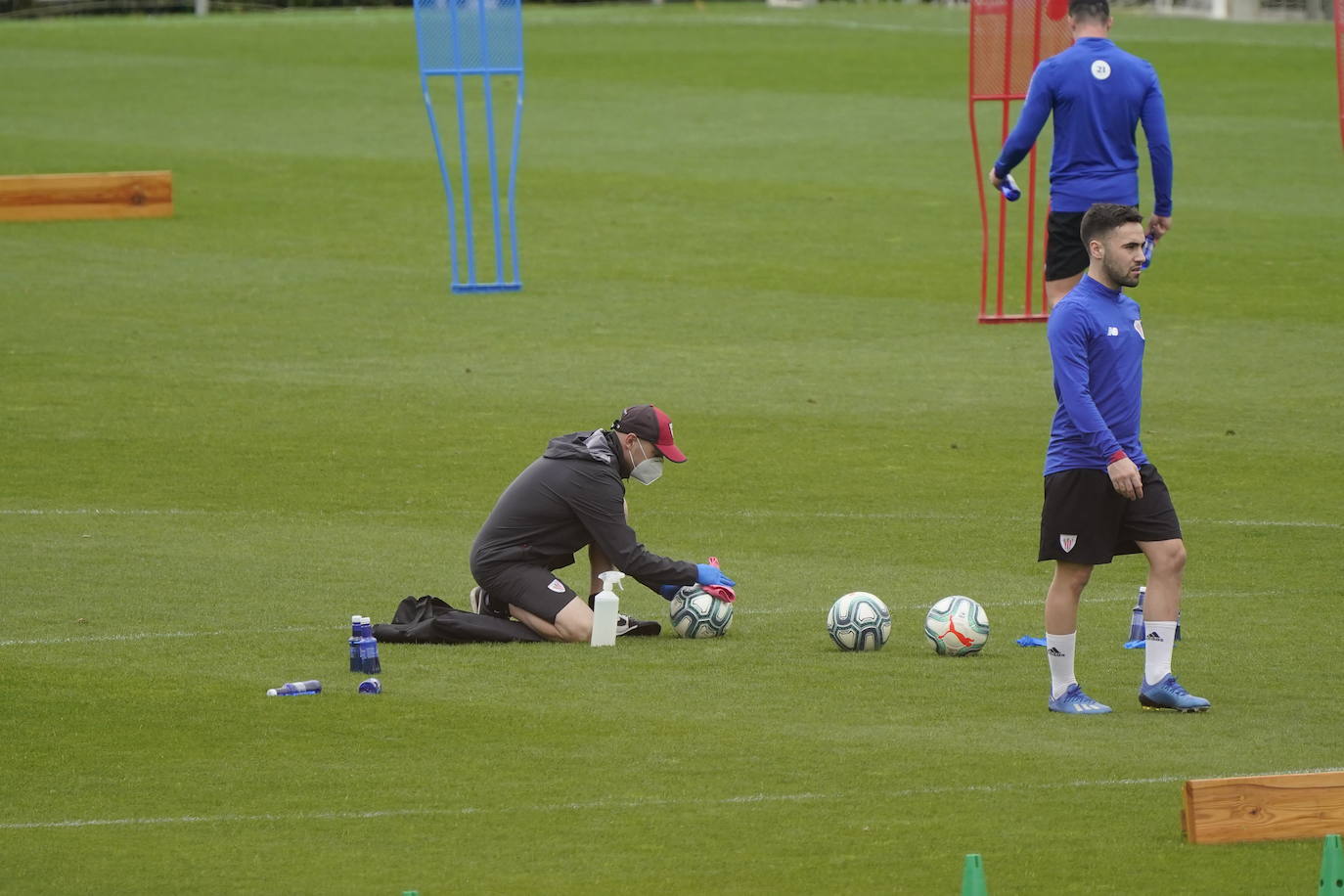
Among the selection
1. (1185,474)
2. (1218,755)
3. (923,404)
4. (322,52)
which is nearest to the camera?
(1218,755)

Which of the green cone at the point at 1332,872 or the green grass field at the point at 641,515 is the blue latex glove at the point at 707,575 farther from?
the green cone at the point at 1332,872

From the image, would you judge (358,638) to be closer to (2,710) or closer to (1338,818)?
(2,710)

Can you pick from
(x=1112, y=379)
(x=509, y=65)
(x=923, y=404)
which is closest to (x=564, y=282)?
(x=509, y=65)

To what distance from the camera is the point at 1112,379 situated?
976 centimetres

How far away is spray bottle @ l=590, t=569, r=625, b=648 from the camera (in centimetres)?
1116

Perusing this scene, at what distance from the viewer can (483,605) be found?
11750 millimetres

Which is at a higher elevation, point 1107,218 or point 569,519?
point 1107,218

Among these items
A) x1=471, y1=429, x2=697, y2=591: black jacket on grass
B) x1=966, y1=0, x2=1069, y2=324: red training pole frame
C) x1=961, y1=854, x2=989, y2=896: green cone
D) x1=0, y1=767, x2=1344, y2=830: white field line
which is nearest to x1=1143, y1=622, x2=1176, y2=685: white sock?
x1=0, y1=767, x2=1344, y2=830: white field line

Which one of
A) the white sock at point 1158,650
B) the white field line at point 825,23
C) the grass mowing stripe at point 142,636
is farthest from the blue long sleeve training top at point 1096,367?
the white field line at point 825,23

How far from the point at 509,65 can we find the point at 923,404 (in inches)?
295

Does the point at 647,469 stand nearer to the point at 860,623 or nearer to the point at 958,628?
the point at 860,623

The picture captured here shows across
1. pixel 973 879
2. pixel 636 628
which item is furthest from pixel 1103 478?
pixel 973 879

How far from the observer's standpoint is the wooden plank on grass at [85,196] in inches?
1144

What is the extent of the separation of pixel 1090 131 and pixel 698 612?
17.5ft
